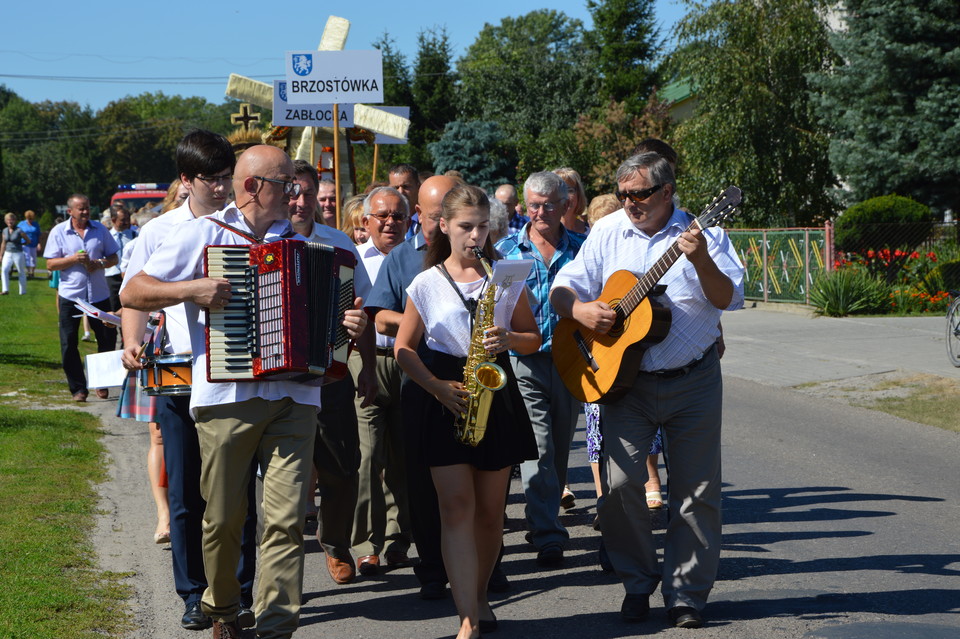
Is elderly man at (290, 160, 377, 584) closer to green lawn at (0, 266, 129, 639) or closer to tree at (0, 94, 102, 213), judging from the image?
green lawn at (0, 266, 129, 639)

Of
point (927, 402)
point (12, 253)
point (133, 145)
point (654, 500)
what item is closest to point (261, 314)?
point (654, 500)

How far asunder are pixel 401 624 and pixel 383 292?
1.69 metres

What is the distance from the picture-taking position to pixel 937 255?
885 inches

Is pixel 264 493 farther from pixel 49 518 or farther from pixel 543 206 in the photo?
pixel 49 518

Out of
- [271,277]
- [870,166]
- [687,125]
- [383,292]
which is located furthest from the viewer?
[687,125]

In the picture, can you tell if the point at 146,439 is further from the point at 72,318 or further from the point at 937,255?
the point at 937,255

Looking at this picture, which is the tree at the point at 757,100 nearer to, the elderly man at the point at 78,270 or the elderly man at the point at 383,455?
the elderly man at the point at 78,270

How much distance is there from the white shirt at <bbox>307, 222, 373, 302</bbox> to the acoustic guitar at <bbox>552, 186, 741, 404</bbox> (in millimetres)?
1035

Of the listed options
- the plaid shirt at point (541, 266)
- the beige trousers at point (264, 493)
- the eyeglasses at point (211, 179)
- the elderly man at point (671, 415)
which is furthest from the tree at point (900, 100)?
the beige trousers at point (264, 493)

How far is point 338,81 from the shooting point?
9156 millimetres

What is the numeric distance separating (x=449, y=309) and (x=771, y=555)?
257cm

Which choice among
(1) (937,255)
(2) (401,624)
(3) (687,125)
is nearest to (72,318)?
(2) (401,624)

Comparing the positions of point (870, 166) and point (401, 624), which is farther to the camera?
point (870, 166)

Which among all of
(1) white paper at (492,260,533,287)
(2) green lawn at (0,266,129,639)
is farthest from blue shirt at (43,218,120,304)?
(1) white paper at (492,260,533,287)
